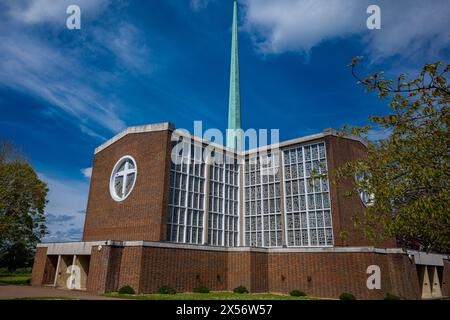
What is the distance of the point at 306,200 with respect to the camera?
25.5m

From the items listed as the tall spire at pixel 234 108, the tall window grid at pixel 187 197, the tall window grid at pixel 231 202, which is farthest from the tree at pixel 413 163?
the tall spire at pixel 234 108

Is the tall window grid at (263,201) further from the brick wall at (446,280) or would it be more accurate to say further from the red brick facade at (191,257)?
the brick wall at (446,280)

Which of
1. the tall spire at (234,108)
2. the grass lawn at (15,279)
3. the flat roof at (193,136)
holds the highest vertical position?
the tall spire at (234,108)

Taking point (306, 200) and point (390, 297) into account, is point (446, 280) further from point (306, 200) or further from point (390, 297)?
point (306, 200)

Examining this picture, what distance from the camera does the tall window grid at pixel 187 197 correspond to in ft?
78.1

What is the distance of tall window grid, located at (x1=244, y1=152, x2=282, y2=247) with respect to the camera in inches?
1064

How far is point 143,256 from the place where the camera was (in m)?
18.7

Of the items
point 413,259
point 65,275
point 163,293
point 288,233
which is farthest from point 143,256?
→ point 413,259

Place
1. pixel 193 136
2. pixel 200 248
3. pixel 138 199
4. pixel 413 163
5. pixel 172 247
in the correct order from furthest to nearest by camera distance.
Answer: pixel 193 136 → pixel 138 199 → pixel 200 248 → pixel 172 247 → pixel 413 163

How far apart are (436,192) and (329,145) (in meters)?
17.0

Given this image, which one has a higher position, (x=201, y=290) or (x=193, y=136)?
(x=193, y=136)

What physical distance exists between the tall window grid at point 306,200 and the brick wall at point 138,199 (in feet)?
32.6

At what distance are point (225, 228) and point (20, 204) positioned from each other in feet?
58.7

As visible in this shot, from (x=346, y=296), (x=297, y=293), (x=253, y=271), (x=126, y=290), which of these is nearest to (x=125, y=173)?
(x=126, y=290)
